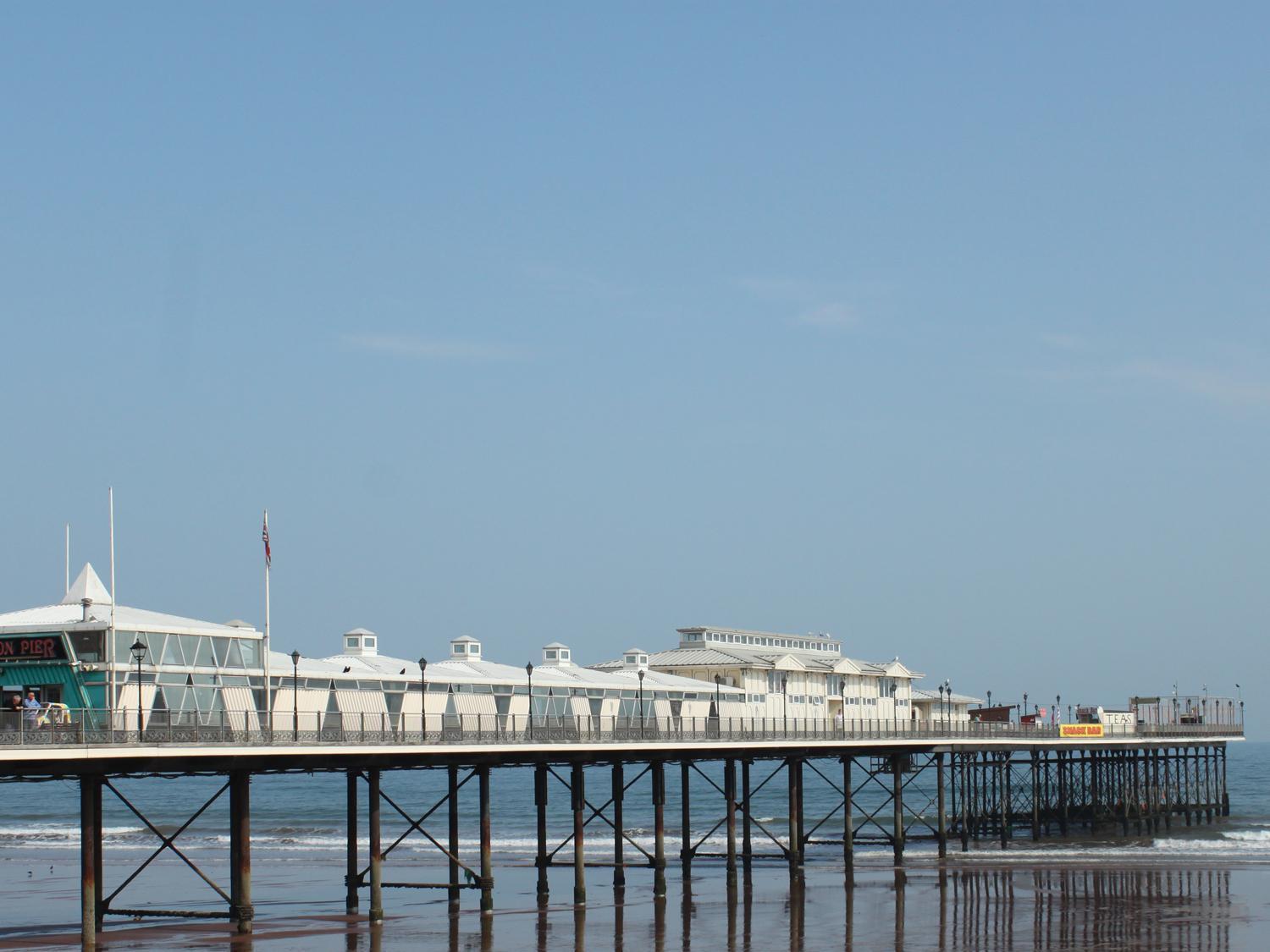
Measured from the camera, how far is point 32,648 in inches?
1510

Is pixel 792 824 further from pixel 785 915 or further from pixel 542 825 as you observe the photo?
pixel 785 915

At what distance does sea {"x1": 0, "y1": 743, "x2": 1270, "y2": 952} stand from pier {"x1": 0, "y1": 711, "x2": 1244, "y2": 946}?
83 cm

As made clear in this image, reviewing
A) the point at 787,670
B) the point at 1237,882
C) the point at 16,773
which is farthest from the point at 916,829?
the point at 16,773

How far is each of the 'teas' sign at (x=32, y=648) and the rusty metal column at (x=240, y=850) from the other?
4.59 metres

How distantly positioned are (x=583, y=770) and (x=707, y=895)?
20.3 ft

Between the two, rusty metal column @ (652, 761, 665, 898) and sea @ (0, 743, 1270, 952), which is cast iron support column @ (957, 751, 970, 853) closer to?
sea @ (0, 743, 1270, 952)

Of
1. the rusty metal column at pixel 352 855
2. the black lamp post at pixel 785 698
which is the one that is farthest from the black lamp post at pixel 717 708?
the rusty metal column at pixel 352 855

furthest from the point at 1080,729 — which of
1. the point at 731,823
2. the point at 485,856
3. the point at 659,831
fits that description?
the point at 485,856

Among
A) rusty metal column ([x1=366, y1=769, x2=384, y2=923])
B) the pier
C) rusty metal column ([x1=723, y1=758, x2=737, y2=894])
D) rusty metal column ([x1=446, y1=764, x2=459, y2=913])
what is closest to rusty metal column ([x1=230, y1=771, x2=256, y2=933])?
the pier

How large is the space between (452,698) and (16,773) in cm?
1645

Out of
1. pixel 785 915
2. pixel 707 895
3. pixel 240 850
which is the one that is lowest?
pixel 707 895

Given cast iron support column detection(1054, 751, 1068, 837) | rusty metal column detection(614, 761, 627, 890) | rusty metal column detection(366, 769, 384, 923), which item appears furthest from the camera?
cast iron support column detection(1054, 751, 1068, 837)

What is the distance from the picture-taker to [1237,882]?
5794cm

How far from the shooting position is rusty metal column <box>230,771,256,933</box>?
126 feet
